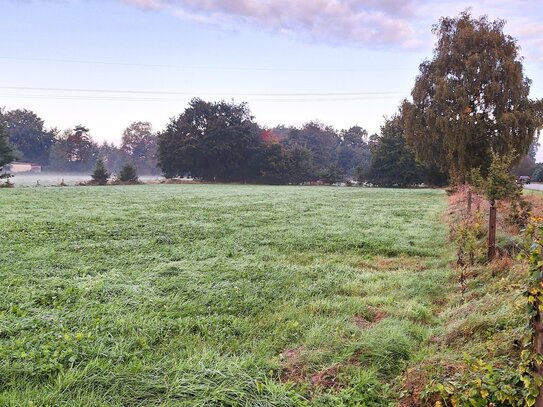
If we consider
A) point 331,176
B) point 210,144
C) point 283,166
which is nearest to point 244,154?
point 210,144

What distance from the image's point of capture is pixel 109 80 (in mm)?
37375

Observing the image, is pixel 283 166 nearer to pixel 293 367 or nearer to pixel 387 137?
pixel 387 137

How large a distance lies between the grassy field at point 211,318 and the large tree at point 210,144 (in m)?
33.5

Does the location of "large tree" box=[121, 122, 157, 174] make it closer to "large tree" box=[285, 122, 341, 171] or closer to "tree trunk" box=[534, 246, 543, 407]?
"large tree" box=[285, 122, 341, 171]

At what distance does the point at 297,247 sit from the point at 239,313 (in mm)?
3342

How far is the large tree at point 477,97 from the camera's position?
1384cm

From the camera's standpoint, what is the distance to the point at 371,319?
3.64 m

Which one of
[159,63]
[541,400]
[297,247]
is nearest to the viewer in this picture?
[541,400]

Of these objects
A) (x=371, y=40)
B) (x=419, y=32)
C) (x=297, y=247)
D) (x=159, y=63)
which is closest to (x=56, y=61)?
(x=159, y=63)

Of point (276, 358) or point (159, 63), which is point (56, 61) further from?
point (276, 358)

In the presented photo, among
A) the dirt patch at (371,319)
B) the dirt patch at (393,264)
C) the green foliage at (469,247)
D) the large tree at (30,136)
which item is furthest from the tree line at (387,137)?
the dirt patch at (371,319)

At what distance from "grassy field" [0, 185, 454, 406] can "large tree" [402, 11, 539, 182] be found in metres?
8.35

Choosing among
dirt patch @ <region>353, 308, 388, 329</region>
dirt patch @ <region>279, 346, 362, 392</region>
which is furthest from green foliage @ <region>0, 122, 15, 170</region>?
dirt patch @ <region>279, 346, 362, 392</region>

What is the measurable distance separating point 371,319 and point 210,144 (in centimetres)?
3818
